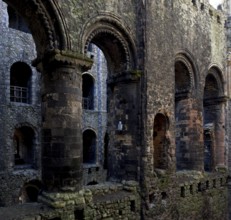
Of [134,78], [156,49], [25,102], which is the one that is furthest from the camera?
[25,102]

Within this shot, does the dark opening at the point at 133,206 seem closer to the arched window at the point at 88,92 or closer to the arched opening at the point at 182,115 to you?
the arched opening at the point at 182,115

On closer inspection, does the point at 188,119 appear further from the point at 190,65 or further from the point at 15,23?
the point at 15,23

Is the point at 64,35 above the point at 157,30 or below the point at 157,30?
below

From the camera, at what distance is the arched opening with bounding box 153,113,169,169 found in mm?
9922

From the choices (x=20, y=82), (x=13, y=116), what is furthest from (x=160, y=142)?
(x=20, y=82)

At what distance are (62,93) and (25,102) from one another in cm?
904

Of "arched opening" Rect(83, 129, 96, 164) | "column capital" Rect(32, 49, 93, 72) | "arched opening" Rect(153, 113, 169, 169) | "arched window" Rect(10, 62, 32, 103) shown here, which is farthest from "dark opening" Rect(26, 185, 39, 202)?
"column capital" Rect(32, 49, 93, 72)

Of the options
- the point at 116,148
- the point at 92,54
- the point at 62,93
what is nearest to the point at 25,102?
the point at 92,54

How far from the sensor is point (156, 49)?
30.7 ft

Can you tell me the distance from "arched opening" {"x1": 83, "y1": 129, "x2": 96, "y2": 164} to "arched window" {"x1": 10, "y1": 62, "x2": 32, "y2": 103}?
462cm

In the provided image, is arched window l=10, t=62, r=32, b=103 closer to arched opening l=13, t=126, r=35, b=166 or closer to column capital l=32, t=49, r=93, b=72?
arched opening l=13, t=126, r=35, b=166

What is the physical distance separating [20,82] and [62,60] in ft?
31.4

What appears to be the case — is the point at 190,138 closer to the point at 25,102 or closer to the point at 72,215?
the point at 72,215

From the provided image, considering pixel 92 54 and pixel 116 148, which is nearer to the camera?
pixel 116 148
